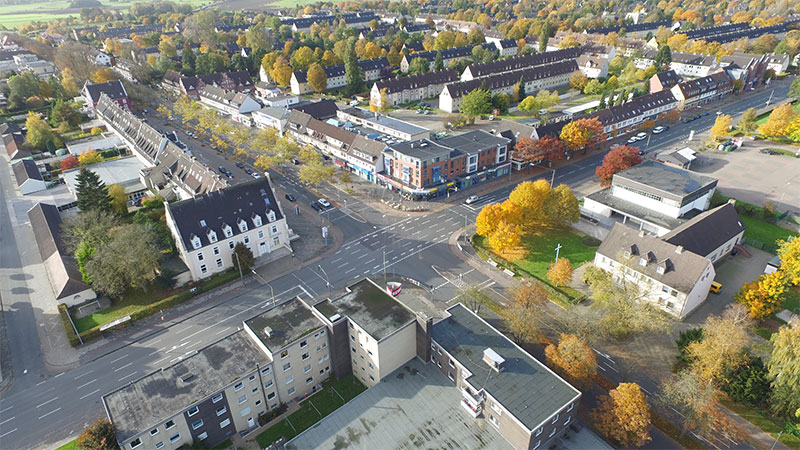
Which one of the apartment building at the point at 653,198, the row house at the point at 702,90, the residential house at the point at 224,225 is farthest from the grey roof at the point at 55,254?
the row house at the point at 702,90

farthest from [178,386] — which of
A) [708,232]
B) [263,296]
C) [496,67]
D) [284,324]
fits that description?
[496,67]

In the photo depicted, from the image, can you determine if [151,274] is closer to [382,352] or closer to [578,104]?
[382,352]

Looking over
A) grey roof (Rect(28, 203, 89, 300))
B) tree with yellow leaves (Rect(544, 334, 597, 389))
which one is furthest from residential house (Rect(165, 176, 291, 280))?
tree with yellow leaves (Rect(544, 334, 597, 389))

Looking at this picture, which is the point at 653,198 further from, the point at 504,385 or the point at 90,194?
the point at 90,194

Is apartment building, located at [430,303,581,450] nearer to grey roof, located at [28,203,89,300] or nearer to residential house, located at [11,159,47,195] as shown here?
grey roof, located at [28,203,89,300]

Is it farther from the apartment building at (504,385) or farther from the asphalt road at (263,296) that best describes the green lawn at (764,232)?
the apartment building at (504,385)
